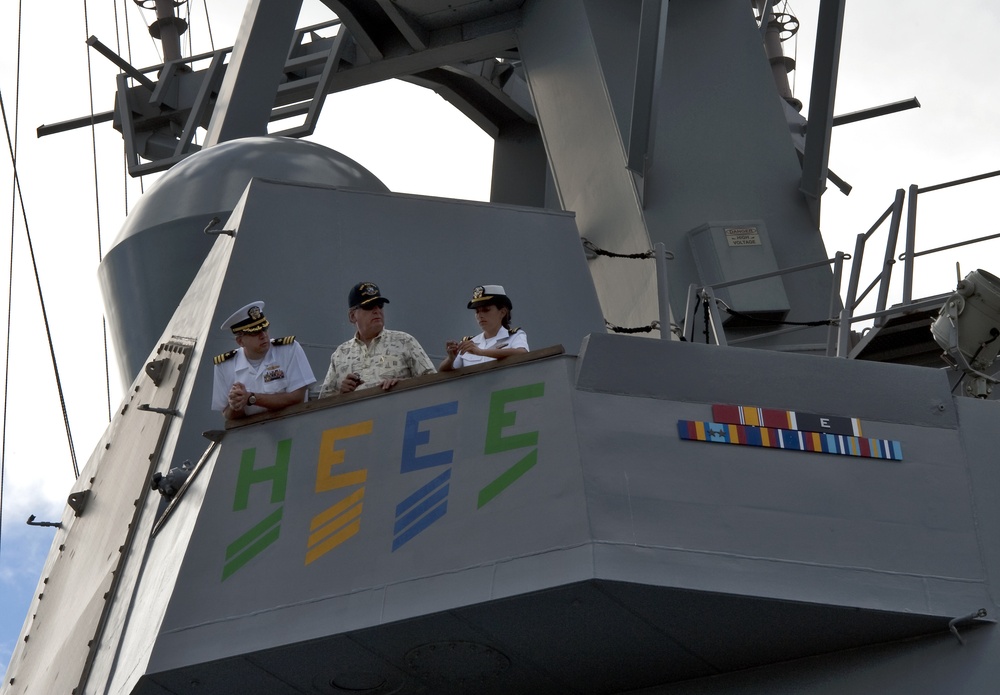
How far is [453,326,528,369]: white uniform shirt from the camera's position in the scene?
496 cm

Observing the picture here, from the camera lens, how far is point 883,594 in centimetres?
436

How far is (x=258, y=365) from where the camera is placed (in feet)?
17.4

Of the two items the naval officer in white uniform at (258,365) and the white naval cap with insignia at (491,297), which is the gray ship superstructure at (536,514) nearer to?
the naval officer in white uniform at (258,365)

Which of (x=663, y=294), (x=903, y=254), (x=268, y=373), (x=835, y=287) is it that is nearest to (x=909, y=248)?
(x=903, y=254)

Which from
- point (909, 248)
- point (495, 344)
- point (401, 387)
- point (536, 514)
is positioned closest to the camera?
point (536, 514)

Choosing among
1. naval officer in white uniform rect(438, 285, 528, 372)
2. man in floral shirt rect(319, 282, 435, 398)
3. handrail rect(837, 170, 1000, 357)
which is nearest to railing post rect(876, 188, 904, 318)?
handrail rect(837, 170, 1000, 357)

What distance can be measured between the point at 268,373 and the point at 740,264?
10.9 feet

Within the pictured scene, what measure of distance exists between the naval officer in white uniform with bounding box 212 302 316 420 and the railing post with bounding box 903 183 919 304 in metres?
2.44

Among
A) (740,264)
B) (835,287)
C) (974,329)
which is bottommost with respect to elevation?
(974,329)

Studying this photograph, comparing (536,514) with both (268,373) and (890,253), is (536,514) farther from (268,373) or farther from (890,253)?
(890,253)

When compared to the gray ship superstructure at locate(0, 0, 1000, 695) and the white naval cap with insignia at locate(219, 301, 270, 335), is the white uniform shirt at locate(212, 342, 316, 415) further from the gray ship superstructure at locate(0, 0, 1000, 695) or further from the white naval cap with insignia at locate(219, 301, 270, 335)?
the gray ship superstructure at locate(0, 0, 1000, 695)

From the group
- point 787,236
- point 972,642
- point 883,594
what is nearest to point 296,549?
point 883,594

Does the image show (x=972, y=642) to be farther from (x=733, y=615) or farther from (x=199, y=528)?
(x=199, y=528)

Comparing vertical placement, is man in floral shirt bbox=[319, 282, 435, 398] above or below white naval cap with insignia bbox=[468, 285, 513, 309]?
below
